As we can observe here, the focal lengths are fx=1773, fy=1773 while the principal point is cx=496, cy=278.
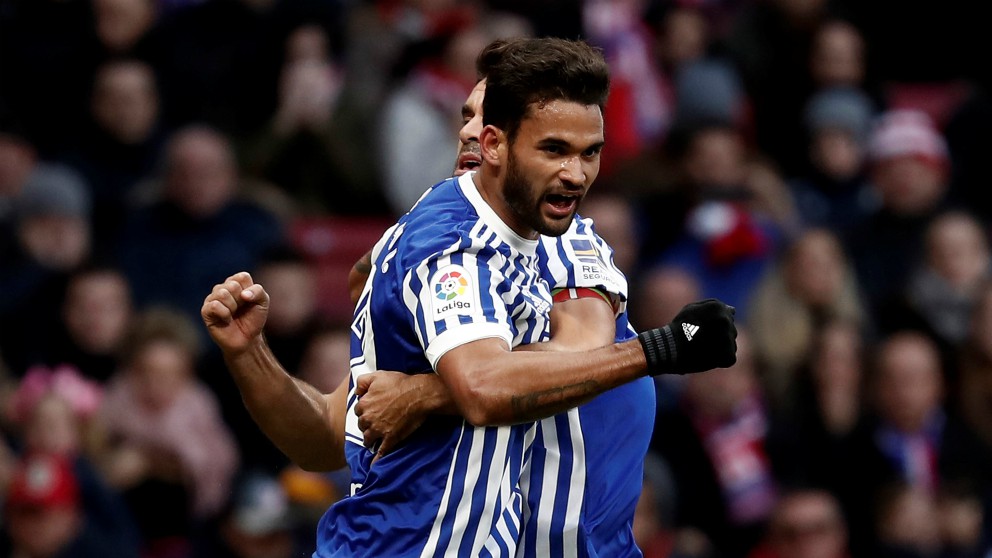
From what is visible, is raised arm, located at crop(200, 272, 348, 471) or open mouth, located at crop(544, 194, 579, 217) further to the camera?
raised arm, located at crop(200, 272, 348, 471)

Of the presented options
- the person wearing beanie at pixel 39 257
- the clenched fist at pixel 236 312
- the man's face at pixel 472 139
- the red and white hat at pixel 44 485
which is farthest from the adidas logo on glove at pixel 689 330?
the person wearing beanie at pixel 39 257

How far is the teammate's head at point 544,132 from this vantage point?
15.7ft

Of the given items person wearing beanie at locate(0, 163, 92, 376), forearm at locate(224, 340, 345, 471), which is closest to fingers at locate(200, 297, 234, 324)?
forearm at locate(224, 340, 345, 471)

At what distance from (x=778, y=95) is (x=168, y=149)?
4223mm

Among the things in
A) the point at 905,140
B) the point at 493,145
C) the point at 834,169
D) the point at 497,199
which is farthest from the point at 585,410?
the point at 834,169

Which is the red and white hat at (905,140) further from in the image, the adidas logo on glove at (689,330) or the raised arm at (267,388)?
the adidas logo on glove at (689,330)

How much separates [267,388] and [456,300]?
107cm

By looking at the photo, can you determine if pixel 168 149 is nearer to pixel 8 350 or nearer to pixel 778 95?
pixel 8 350

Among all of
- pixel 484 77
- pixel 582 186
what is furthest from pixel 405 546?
pixel 484 77

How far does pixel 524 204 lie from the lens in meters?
4.81

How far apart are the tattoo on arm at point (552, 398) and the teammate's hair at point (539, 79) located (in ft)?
2.43

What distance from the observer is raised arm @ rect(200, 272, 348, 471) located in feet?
17.0

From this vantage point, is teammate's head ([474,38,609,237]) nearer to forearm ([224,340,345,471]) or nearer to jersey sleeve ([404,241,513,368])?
jersey sleeve ([404,241,513,368])

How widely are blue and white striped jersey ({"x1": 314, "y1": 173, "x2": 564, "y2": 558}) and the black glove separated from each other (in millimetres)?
399
